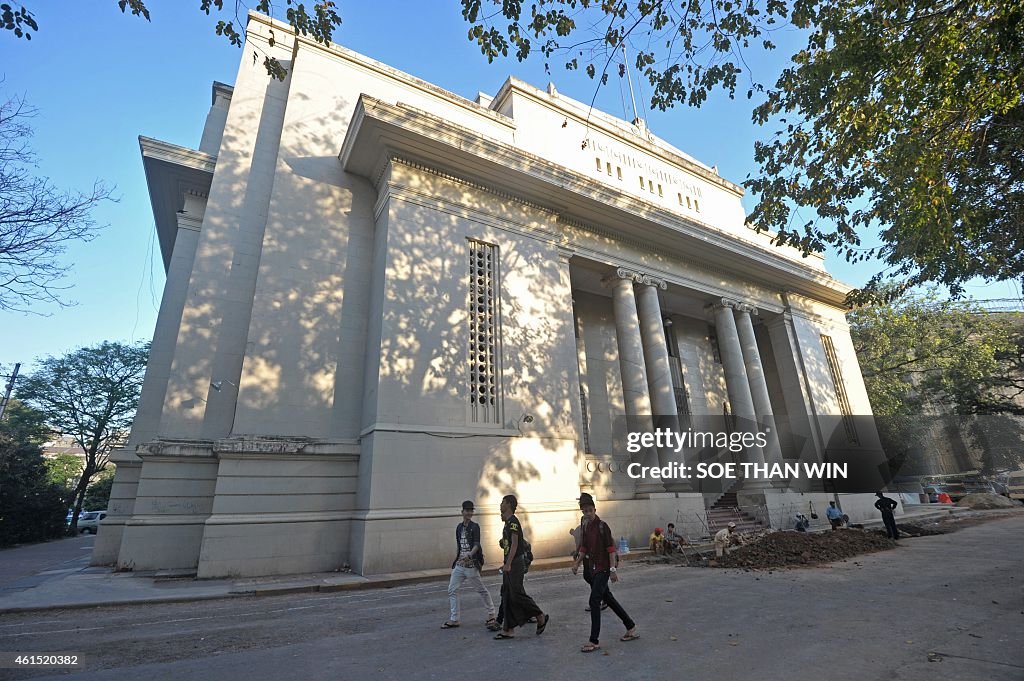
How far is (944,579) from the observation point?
7.59m

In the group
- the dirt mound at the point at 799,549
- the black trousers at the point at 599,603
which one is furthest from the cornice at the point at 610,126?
the black trousers at the point at 599,603

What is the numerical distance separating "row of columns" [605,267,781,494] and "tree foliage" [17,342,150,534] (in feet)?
111

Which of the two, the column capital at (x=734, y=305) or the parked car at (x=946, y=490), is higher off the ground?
the column capital at (x=734, y=305)

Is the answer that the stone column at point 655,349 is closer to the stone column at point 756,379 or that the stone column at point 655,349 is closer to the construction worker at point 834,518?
the stone column at point 756,379

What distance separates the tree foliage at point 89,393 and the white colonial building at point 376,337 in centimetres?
2005

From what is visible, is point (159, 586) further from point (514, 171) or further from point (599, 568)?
point (514, 171)

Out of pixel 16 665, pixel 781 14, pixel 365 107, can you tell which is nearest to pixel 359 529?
pixel 16 665

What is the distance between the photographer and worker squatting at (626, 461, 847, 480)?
1677cm

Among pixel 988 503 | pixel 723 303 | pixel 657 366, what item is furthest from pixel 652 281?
pixel 988 503

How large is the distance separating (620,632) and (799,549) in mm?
8029

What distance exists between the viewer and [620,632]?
17.8 ft

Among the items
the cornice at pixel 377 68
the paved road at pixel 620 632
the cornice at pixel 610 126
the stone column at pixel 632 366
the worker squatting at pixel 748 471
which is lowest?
the paved road at pixel 620 632

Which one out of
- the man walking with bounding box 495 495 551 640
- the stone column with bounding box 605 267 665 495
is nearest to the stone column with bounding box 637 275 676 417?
the stone column with bounding box 605 267 665 495

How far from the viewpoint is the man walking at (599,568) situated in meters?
4.82
